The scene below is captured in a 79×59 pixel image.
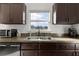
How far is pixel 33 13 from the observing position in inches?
93.7

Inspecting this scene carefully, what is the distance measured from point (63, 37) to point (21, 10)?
891 millimetres

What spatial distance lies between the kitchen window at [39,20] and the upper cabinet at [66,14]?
256 mm

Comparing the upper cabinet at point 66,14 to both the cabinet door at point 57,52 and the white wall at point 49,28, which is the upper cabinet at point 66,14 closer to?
the white wall at point 49,28

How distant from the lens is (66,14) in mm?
2492

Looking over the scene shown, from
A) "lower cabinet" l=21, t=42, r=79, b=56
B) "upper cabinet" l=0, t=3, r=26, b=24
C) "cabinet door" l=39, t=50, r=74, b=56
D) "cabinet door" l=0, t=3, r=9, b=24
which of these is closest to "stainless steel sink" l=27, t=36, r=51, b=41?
"lower cabinet" l=21, t=42, r=79, b=56

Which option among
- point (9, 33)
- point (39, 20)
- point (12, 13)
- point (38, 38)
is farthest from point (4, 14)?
point (38, 38)

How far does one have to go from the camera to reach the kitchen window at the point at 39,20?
2.38 meters

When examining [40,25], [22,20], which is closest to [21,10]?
[22,20]

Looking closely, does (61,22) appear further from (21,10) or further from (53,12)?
(21,10)

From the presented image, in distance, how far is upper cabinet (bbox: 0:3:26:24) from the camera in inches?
94.4

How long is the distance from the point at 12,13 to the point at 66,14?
0.98m

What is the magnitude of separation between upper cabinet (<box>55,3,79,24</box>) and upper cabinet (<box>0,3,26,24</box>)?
0.63 metres

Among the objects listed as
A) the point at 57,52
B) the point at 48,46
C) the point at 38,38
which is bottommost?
the point at 57,52

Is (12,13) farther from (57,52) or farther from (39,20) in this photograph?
(57,52)
